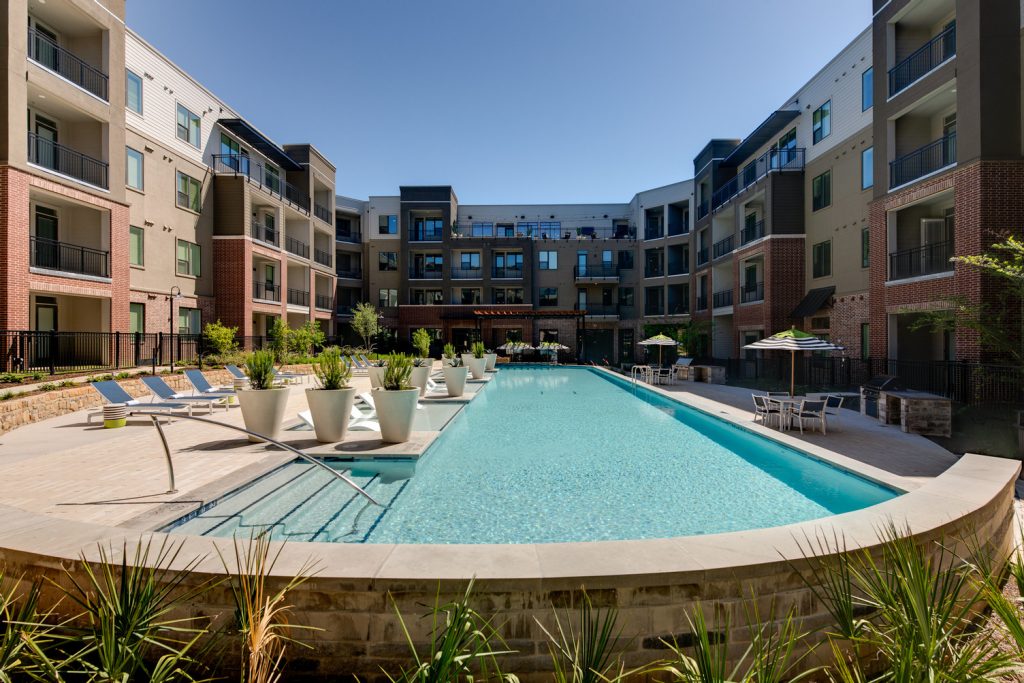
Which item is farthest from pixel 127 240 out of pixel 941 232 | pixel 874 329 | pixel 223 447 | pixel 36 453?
pixel 941 232

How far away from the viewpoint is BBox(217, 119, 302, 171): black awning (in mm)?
26219

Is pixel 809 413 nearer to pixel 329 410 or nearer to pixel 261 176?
pixel 329 410

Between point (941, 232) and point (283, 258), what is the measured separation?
3103 cm

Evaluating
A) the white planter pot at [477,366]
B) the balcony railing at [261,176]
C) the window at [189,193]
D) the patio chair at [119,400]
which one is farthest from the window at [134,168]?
the white planter pot at [477,366]

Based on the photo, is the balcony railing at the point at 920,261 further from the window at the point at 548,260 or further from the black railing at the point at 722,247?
the window at the point at 548,260

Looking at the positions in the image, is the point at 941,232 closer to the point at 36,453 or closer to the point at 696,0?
the point at 696,0

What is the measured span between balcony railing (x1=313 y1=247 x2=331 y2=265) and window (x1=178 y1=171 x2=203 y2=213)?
10.1 meters

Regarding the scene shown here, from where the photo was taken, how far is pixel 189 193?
77.8 ft

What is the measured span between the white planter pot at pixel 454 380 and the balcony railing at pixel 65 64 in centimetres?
1653

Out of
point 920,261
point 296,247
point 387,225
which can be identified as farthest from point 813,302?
point 387,225

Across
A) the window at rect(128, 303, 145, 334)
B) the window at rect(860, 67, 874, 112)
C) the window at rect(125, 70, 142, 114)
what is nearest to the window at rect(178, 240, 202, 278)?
the window at rect(128, 303, 145, 334)

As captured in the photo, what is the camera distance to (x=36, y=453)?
7699 mm

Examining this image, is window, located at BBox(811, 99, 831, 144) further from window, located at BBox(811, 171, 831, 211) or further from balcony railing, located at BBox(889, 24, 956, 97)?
balcony railing, located at BBox(889, 24, 956, 97)

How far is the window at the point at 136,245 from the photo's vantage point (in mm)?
20234
